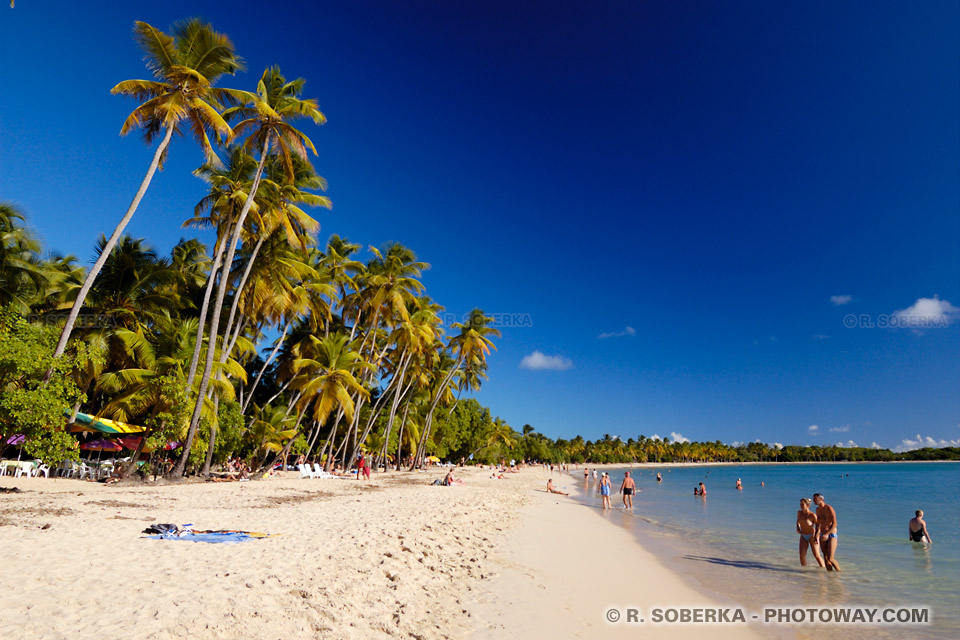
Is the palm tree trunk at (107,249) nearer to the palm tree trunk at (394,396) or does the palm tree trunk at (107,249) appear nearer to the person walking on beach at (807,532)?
the person walking on beach at (807,532)

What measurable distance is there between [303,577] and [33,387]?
10.7 meters

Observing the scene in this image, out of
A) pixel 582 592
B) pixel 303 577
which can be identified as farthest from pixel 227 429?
pixel 582 592

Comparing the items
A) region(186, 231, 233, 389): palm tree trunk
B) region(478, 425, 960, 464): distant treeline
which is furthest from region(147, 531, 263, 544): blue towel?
region(478, 425, 960, 464): distant treeline

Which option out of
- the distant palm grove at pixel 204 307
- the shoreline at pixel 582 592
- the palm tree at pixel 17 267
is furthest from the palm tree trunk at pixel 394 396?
the shoreline at pixel 582 592

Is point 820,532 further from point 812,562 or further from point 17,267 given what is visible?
point 17,267

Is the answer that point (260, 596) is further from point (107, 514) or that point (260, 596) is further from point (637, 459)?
point (637, 459)

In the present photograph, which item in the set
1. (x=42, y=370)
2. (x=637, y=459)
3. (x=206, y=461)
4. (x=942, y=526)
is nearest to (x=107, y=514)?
(x=42, y=370)

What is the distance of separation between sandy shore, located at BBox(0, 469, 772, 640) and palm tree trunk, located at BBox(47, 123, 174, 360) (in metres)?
3.81

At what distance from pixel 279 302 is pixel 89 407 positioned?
13206 millimetres

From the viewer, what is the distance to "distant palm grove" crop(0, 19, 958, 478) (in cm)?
1253

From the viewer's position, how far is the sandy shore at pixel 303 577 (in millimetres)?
4270

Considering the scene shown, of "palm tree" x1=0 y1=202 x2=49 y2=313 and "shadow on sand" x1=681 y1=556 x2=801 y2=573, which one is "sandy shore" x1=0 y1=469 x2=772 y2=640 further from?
"palm tree" x1=0 y1=202 x2=49 y2=313

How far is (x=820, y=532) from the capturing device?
9812mm

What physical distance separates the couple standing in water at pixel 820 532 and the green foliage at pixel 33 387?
16759 millimetres
